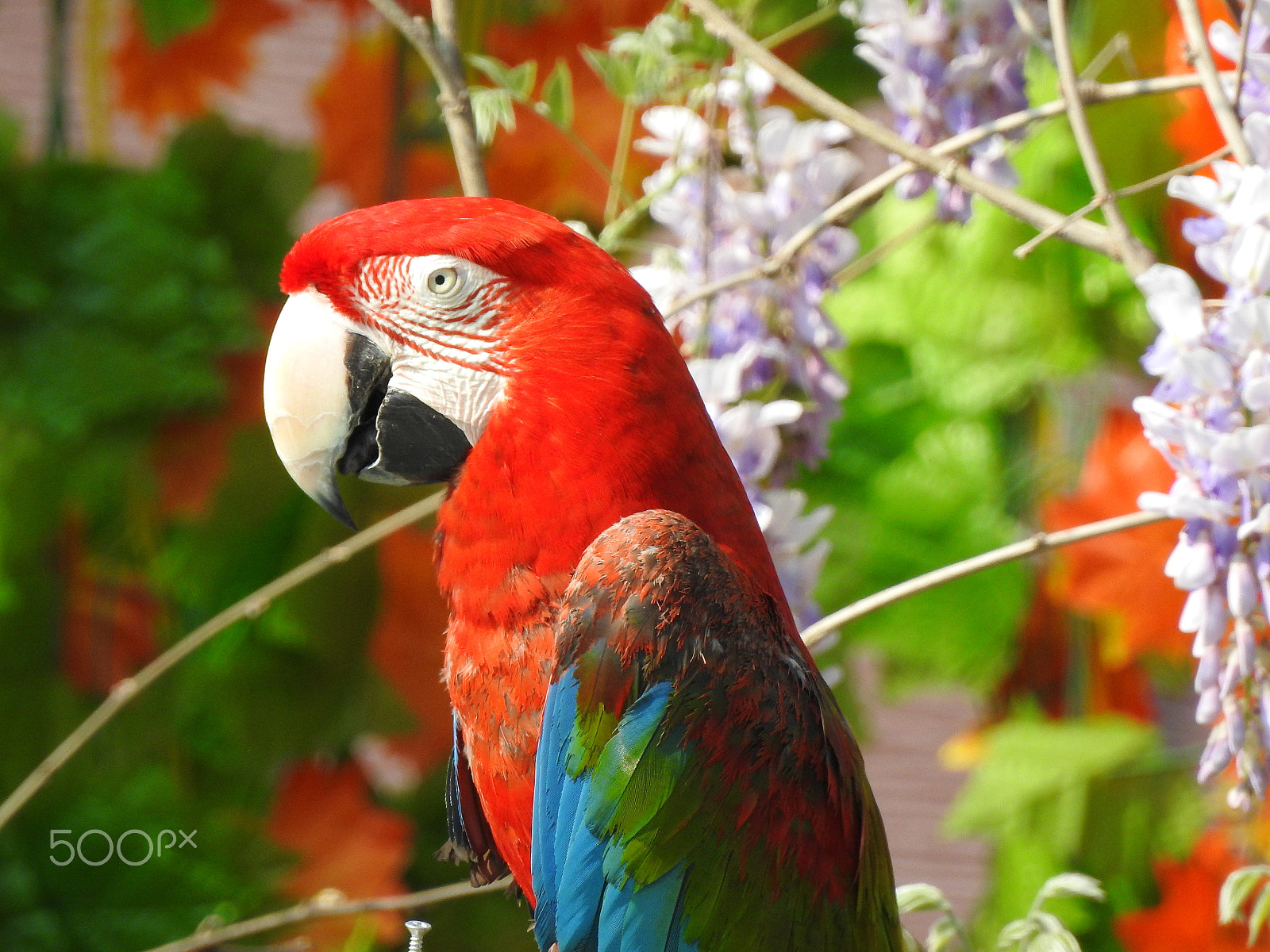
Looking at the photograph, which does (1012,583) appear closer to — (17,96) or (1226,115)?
(1226,115)

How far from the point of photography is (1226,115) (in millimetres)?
437

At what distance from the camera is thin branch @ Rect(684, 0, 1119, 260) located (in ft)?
1.54

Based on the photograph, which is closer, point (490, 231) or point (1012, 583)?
point (490, 231)

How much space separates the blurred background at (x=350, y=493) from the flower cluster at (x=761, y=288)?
0.61 meters

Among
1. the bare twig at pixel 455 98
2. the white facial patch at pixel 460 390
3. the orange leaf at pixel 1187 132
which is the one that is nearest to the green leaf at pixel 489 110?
the bare twig at pixel 455 98

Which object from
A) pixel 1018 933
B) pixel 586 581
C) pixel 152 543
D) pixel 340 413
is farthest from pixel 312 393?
pixel 152 543

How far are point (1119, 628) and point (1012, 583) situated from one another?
0.38 ft

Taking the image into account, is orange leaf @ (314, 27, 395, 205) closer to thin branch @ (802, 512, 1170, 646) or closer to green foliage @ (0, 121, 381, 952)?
green foliage @ (0, 121, 381, 952)

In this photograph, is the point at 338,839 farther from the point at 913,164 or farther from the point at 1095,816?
the point at 913,164

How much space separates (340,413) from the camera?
448 mm

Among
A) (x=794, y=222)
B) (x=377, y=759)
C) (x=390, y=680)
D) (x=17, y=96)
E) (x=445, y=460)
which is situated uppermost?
(x=17, y=96)

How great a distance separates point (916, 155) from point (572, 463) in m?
0.20

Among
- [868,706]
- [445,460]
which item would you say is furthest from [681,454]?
[868,706]

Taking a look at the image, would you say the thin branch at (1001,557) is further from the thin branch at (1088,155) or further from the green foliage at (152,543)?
the green foliage at (152,543)
